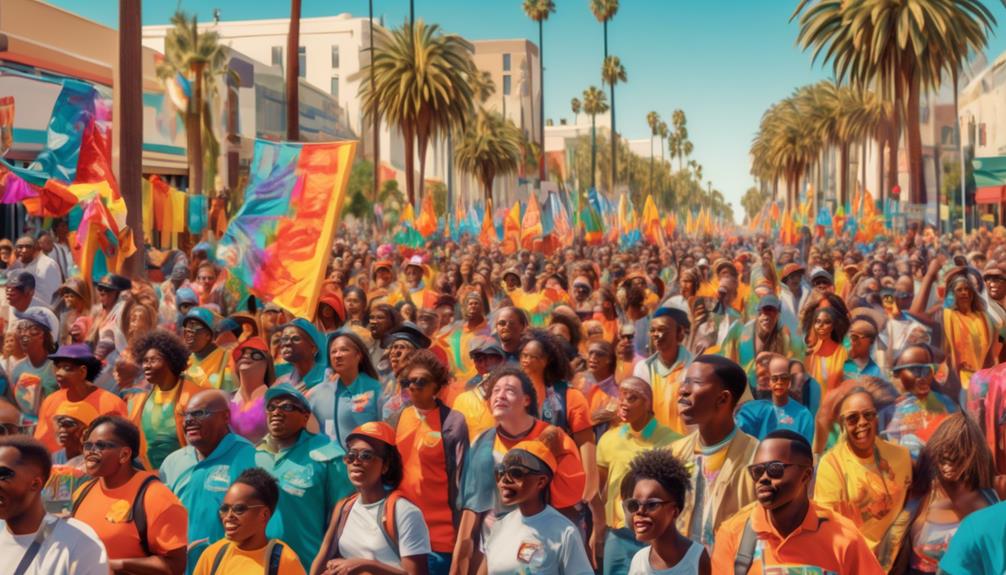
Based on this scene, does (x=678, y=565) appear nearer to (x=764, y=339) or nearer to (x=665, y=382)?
(x=665, y=382)

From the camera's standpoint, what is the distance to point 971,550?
3592 mm

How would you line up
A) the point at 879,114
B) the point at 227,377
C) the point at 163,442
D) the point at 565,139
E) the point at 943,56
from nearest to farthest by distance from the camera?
1. the point at 163,442
2. the point at 227,377
3. the point at 943,56
4. the point at 879,114
5. the point at 565,139

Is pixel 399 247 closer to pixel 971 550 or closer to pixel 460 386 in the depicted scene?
pixel 460 386

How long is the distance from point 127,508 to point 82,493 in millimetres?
259

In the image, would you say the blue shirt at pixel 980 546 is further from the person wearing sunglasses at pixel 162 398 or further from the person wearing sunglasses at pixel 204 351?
the person wearing sunglasses at pixel 204 351

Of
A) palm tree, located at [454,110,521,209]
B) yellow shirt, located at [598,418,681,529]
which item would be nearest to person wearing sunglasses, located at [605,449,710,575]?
yellow shirt, located at [598,418,681,529]

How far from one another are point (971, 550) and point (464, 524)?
7.93 feet

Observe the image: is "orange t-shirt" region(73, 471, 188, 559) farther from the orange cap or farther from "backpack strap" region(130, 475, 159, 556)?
the orange cap

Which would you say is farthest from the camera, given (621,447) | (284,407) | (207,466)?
(621,447)

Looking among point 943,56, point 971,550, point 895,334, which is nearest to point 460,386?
point 895,334

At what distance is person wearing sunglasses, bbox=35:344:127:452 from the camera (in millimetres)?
6383

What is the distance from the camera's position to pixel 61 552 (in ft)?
13.2

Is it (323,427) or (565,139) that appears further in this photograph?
(565,139)

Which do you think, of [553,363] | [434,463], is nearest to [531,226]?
[553,363]
